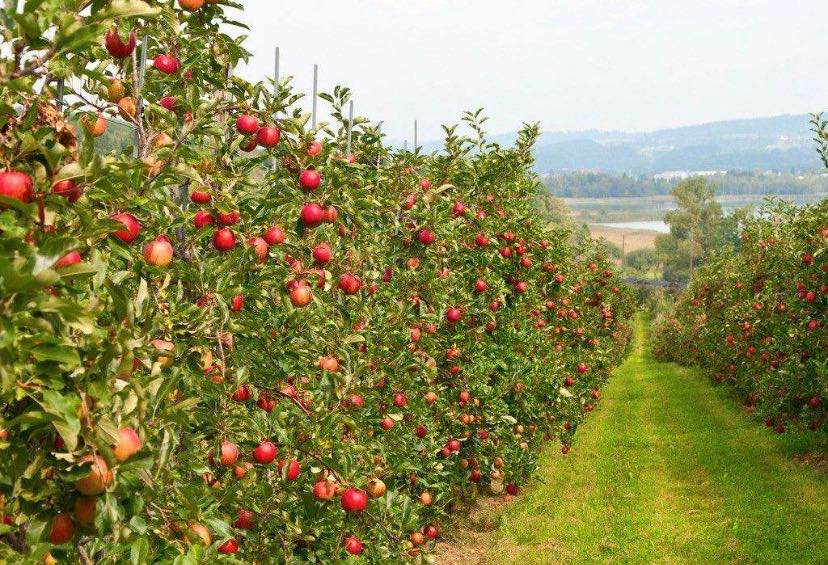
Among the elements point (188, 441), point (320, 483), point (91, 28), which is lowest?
point (320, 483)

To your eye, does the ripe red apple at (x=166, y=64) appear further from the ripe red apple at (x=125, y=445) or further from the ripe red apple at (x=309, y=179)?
the ripe red apple at (x=125, y=445)

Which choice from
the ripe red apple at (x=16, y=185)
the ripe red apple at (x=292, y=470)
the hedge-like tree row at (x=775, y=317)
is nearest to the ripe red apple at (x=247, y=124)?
the ripe red apple at (x=292, y=470)

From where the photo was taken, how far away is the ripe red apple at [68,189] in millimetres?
1902

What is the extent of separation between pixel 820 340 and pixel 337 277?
884 centimetres

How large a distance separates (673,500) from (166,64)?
10.5 metres

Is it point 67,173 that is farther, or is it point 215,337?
point 215,337

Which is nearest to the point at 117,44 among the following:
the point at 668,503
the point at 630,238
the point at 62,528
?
the point at 62,528

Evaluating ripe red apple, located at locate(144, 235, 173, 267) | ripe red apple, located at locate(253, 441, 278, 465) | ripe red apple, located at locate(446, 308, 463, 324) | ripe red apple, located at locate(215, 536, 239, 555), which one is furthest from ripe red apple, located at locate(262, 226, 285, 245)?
ripe red apple, located at locate(446, 308, 463, 324)

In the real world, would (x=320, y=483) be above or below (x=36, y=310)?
below

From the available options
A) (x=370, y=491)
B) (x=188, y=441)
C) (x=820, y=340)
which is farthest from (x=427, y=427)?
(x=820, y=340)

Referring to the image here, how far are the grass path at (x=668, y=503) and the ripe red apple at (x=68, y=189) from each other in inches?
292

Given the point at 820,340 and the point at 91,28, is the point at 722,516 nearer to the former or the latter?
the point at 820,340

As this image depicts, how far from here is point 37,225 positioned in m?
1.88

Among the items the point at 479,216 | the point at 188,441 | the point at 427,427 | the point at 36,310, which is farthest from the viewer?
the point at 479,216
